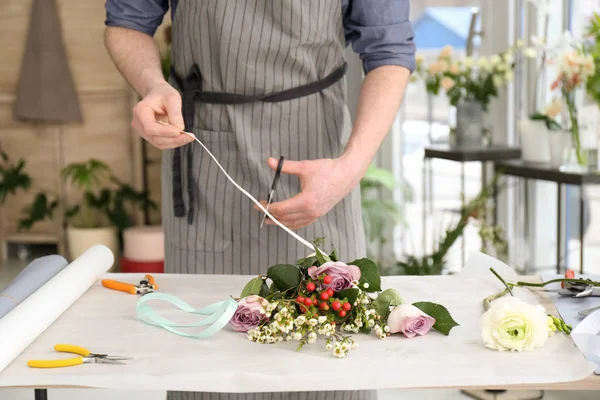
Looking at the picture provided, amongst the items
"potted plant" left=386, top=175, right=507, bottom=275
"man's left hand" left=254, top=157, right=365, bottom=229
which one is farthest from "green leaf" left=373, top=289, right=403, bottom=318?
"potted plant" left=386, top=175, right=507, bottom=275

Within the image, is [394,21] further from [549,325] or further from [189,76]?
[549,325]

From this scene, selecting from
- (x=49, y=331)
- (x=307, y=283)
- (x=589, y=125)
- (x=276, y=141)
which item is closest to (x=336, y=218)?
→ (x=276, y=141)

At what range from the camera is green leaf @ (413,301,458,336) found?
38.8 inches

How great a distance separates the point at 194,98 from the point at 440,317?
70cm

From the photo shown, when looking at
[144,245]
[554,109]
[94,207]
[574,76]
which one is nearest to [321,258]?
[574,76]

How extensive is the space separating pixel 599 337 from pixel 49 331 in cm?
66

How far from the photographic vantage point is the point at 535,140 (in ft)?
9.89

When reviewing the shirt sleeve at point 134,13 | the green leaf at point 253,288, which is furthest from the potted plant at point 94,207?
the green leaf at point 253,288

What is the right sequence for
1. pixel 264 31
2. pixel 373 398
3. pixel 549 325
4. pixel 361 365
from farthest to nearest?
pixel 264 31, pixel 373 398, pixel 549 325, pixel 361 365

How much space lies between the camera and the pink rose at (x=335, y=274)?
39.3 inches

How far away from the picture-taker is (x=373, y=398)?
1.32 metres

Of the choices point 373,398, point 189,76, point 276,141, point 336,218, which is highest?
point 189,76

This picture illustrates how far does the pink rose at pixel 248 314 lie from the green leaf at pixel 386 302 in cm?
14

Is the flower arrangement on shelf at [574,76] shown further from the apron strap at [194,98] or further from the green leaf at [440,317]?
the green leaf at [440,317]
